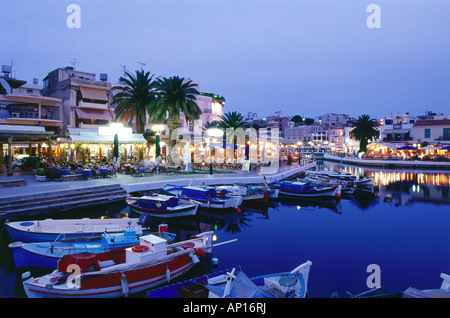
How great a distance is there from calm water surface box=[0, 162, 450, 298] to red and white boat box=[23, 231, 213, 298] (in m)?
1.99

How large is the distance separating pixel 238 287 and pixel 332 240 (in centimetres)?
926

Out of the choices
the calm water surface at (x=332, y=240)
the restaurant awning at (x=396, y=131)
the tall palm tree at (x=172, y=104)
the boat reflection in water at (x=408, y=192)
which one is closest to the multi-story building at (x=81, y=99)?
the tall palm tree at (x=172, y=104)

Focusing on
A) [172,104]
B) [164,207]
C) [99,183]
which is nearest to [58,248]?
[164,207]

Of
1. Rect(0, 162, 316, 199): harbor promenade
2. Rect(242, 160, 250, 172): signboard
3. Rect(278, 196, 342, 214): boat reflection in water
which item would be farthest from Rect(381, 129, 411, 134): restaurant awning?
Rect(278, 196, 342, 214): boat reflection in water

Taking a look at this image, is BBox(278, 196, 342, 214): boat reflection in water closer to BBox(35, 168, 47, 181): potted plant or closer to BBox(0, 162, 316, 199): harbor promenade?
BBox(0, 162, 316, 199): harbor promenade

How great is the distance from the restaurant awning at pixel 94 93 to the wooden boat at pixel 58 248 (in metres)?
36.2

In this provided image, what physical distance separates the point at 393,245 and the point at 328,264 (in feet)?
15.6

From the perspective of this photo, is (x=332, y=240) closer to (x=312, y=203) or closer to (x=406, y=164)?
(x=312, y=203)

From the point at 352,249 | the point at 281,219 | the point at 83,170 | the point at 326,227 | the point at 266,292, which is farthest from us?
the point at 83,170

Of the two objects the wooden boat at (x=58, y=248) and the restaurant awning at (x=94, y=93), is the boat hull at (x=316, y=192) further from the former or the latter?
the restaurant awning at (x=94, y=93)

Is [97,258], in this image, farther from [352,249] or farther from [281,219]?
[281,219]

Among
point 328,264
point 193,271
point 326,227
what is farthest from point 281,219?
point 193,271
